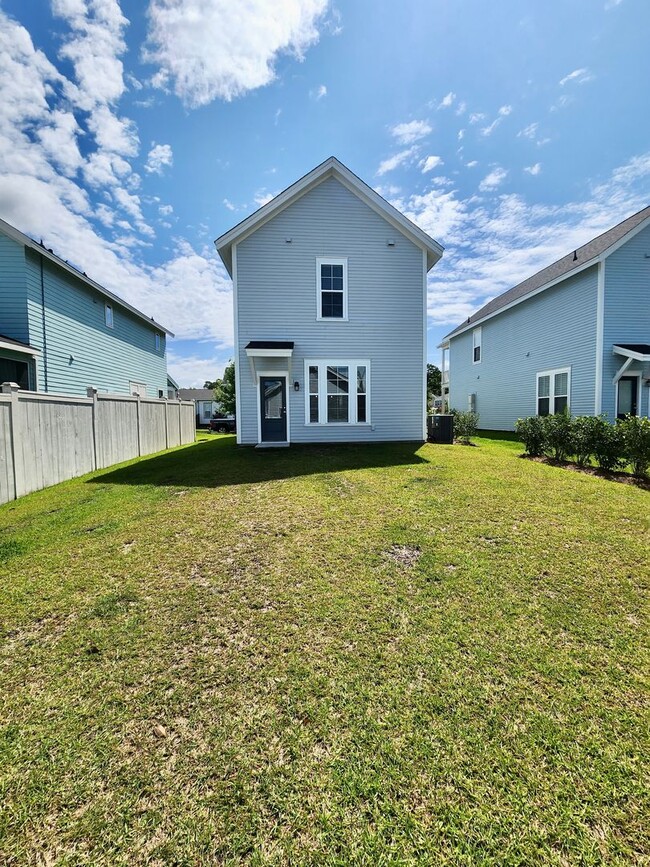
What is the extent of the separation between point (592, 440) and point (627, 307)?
8311 mm

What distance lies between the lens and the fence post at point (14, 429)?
20.7 feet

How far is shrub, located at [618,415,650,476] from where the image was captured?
7.26 meters

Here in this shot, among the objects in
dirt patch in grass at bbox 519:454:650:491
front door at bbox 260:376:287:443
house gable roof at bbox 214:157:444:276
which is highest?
house gable roof at bbox 214:157:444:276

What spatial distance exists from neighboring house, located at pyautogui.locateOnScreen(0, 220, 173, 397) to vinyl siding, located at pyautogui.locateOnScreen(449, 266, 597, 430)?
19110 millimetres

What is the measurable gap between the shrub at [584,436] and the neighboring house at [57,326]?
15307 millimetres

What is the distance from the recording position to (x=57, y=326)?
1264cm

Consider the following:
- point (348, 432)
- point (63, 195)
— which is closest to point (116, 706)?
point (348, 432)

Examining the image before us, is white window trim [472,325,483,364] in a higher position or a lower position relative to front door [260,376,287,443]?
higher

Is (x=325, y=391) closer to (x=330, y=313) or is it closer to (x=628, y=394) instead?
(x=330, y=313)

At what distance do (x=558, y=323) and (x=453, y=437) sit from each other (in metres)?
7.36

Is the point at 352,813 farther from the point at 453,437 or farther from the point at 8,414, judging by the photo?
the point at 453,437

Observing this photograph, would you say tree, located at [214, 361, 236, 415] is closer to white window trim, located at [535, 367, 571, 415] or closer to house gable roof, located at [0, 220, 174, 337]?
house gable roof, located at [0, 220, 174, 337]

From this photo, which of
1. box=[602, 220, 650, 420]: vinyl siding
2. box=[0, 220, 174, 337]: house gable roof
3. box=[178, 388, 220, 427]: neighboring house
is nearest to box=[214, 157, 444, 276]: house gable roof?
box=[0, 220, 174, 337]: house gable roof

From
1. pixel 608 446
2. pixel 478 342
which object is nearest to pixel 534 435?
pixel 608 446
